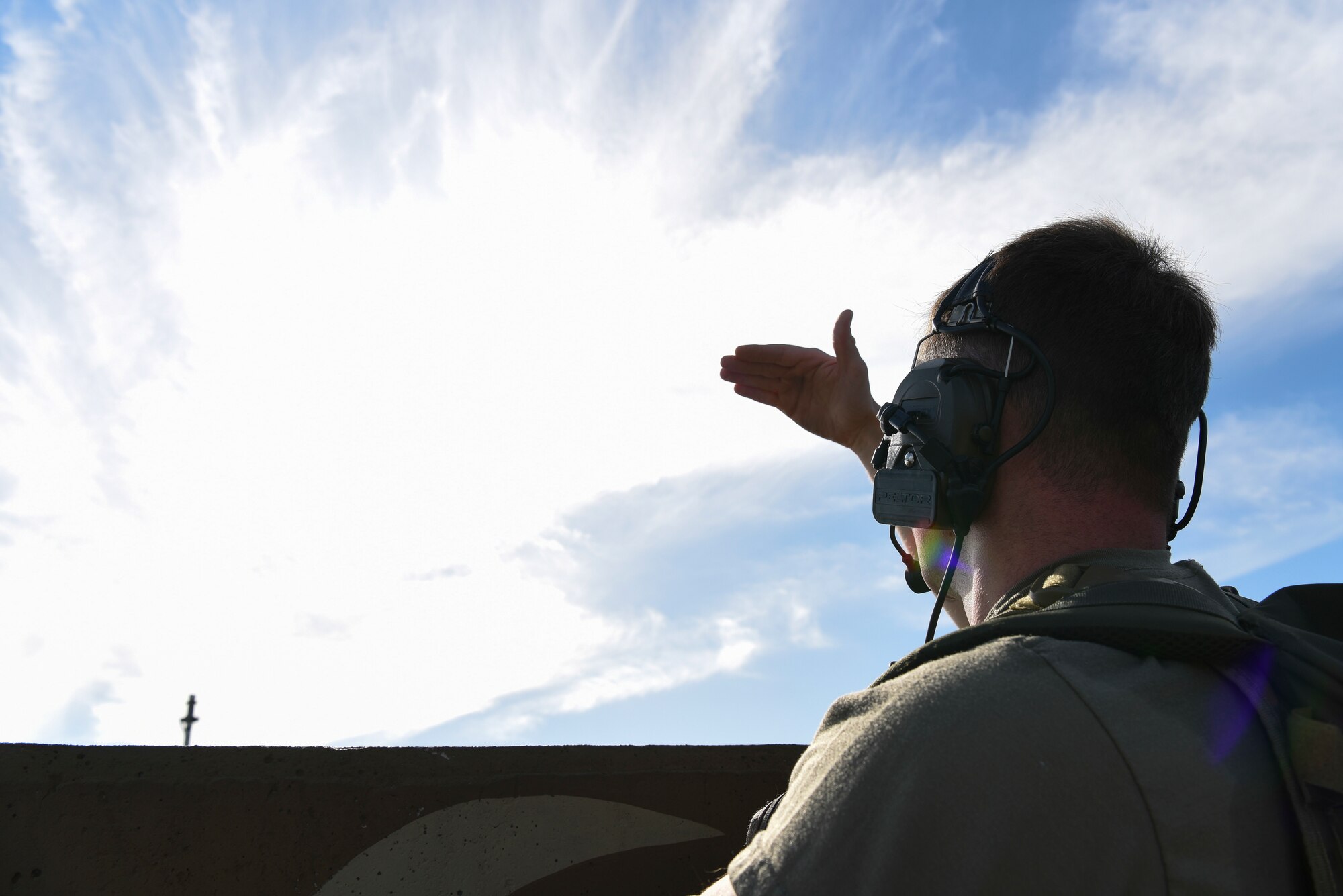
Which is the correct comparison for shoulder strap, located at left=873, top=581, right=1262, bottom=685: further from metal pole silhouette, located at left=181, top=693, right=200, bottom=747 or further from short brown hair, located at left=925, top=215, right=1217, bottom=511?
metal pole silhouette, located at left=181, top=693, right=200, bottom=747

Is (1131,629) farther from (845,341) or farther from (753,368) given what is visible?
(753,368)

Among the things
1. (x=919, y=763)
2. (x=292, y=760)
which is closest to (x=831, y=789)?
(x=919, y=763)

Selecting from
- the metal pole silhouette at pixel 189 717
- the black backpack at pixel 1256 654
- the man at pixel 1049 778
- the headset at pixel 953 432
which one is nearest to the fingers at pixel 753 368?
the headset at pixel 953 432

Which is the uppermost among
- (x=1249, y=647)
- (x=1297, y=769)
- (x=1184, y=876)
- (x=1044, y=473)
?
(x=1044, y=473)

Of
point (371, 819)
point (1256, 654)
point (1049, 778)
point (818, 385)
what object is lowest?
point (1049, 778)

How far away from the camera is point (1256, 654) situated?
1500mm

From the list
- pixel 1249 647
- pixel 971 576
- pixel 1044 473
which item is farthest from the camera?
pixel 971 576

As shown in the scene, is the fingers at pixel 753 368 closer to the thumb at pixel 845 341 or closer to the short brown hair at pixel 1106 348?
the thumb at pixel 845 341

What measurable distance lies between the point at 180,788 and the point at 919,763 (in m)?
1.90

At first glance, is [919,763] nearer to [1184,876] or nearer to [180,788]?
[1184,876]

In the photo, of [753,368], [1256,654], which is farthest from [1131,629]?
[753,368]

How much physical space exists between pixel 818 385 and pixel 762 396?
0.70 ft

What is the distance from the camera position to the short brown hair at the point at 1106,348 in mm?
1929

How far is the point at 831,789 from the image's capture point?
4.36 feet
